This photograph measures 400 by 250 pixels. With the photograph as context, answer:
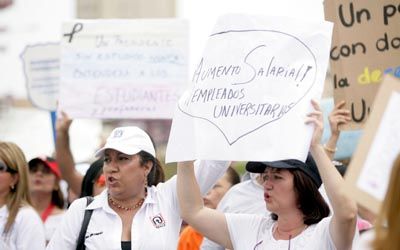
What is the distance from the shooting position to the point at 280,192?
5273mm

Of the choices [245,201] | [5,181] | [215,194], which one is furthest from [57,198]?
[245,201]

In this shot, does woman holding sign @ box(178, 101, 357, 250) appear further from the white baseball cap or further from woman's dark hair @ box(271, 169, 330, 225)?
the white baseball cap

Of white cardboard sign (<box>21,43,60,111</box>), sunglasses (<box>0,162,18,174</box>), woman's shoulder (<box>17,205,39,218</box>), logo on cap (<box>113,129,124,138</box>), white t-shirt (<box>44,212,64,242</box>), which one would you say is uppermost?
logo on cap (<box>113,129,124,138</box>)

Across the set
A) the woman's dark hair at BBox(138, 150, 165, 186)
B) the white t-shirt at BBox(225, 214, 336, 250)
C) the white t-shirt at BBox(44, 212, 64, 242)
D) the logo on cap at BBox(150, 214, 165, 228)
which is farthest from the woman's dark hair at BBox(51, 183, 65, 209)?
the white t-shirt at BBox(225, 214, 336, 250)

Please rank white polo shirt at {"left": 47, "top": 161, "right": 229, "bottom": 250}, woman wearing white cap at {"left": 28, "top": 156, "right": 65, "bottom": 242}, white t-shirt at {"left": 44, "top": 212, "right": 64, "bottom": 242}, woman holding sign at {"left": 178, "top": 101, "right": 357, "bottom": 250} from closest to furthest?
woman holding sign at {"left": 178, "top": 101, "right": 357, "bottom": 250}
white polo shirt at {"left": 47, "top": 161, "right": 229, "bottom": 250}
white t-shirt at {"left": 44, "top": 212, "right": 64, "bottom": 242}
woman wearing white cap at {"left": 28, "top": 156, "right": 65, "bottom": 242}

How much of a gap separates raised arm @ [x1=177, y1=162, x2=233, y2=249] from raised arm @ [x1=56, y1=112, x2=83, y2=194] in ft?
8.70

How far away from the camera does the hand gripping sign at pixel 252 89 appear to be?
16.6 ft

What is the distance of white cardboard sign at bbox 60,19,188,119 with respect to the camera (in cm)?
844

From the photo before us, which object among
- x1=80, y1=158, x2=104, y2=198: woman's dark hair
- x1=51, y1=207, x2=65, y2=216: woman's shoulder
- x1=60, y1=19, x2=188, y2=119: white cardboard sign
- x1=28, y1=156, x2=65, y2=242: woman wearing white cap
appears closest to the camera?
x1=80, y1=158, x2=104, y2=198: woman's dark hair

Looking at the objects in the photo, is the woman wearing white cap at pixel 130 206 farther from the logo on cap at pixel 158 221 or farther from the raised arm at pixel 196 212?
the raised arm at pixel 196 212

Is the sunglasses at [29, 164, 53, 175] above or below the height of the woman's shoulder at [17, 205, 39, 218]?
below

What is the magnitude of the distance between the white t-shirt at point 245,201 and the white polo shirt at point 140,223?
2.80 ft

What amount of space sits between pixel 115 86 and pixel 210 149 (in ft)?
11.1

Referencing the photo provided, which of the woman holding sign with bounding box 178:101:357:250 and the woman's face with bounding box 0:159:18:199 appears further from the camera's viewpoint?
the woman's face with bounding box 0:159:18:199
